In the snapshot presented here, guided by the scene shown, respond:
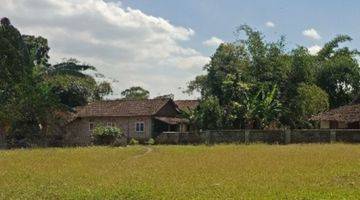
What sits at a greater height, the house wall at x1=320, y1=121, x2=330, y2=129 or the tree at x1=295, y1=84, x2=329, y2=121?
the tree at x1=295, y1=84, x2=329, y2=121

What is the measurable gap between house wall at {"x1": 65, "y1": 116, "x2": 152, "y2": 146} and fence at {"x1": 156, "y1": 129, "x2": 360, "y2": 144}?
37.1ft

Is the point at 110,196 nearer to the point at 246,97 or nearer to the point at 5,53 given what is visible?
the point at 5,53

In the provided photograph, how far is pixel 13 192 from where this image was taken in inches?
647

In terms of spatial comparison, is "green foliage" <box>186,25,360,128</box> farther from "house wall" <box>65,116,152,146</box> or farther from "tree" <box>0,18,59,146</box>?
"tree" <box>0,18,59,146</box>

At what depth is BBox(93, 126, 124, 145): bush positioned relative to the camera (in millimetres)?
44531

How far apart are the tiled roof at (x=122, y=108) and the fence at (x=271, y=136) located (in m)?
11.8

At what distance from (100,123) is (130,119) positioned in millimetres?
3040

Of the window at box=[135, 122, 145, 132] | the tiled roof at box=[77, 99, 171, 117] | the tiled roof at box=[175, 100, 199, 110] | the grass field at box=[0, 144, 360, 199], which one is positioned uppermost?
the tiled roof at box=[175, 100, 199, 110]

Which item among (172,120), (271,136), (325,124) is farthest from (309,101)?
(172,120)

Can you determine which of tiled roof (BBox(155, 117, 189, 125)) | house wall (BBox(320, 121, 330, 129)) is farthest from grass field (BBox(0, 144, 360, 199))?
tiled roof (BBox(155, 117, 189, 125))

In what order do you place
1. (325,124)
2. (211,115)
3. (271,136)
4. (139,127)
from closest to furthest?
Result: 1. (271,136)
2. (325,124)
3. (211,115)
4. (139,127)

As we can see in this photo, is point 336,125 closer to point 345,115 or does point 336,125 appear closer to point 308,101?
point 345,115

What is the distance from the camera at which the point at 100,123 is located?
56969mm

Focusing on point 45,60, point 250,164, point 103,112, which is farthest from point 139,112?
point 250,164
